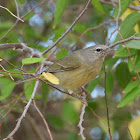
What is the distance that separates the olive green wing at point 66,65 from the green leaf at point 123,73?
58 centimetres

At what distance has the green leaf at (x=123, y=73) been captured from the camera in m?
3.95

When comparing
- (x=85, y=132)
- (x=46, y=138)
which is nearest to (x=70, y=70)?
(x=85, y=132)

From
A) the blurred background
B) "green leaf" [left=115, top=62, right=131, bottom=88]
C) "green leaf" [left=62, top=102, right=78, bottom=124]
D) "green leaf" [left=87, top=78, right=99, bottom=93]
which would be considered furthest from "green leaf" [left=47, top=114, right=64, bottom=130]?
"green leaf" [left=115, top=62, right=131, bottom=88]

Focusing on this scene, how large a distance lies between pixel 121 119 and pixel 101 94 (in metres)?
0.68

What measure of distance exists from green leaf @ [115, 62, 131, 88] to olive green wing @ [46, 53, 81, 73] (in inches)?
23.0

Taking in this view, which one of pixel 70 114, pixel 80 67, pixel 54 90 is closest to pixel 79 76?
pixel 80 67

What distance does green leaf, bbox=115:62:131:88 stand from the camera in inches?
156

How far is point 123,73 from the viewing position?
3.96m

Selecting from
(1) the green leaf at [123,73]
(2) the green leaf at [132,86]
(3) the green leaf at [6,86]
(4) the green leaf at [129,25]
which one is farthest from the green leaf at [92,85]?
(3) the green leaf at [6,86]

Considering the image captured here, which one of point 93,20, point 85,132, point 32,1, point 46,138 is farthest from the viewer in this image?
point 93,20

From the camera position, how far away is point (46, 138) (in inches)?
198

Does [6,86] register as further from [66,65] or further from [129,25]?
[129,25]

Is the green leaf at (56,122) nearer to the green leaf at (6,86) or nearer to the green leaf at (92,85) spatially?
the green leaf at (92,85)

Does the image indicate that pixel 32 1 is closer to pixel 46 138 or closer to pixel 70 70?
pixel 70 70
